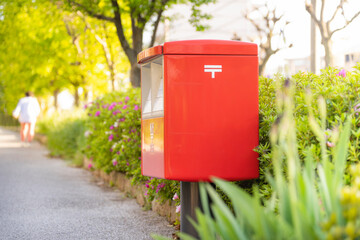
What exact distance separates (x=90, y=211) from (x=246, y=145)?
3.26m

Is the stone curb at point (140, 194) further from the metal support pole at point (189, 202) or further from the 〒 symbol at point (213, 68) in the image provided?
the 〒 symbol at point (213, 68)

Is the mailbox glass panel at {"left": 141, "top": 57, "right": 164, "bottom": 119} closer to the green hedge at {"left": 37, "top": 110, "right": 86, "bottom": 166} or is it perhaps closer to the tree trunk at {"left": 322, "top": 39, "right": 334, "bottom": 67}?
the tree trunk at {"left": 322, "top": 39, "right": 334, "bottom": 67}

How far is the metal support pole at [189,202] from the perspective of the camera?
12.1 feet

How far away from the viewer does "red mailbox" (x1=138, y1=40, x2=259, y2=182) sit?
3445mm

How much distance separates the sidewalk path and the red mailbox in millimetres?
1619

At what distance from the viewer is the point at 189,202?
3707mm

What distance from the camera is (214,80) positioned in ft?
11.4

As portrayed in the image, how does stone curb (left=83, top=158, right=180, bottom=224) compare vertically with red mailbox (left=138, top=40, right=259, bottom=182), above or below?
below

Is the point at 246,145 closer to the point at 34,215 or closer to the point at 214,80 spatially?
the point at 214,80

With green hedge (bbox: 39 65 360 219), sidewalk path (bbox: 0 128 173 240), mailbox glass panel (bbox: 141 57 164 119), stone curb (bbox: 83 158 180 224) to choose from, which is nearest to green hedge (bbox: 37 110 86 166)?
sidewalk path (bbox: 0 128 173 240)

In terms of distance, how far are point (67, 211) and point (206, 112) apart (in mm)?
3418

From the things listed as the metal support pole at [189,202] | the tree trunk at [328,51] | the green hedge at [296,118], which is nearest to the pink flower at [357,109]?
the green hedge at [296,118]

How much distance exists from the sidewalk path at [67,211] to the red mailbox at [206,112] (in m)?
1.62

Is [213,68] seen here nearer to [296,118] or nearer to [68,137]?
[296,118]
